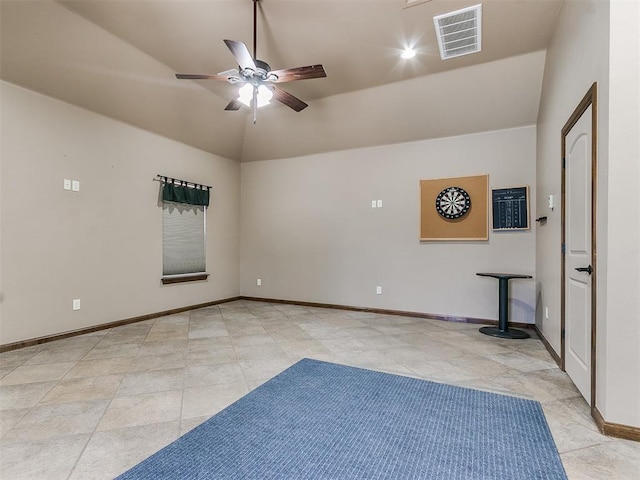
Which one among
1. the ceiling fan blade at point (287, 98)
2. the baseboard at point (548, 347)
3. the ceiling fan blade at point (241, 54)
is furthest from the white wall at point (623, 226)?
the ceiling fan blade at point (287, 98)

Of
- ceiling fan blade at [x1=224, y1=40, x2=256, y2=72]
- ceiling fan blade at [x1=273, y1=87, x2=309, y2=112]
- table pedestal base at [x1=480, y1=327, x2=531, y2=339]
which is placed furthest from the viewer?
table pedestal base at [x1=480, y1=327, x2=531, y2=339]

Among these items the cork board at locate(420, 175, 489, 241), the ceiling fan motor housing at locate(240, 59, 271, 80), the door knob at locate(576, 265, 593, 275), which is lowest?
the door knob at locate(576, 265, 593, 275)

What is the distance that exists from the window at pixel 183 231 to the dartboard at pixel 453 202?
13.9 ft

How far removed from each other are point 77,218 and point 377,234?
449 centimetres

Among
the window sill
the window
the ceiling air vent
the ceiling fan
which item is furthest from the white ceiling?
the window sill

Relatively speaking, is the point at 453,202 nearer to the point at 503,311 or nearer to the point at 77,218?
the point at 503,311

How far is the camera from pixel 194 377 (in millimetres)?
2941

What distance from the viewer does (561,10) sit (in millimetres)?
3229

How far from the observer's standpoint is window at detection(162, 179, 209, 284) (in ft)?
18.0

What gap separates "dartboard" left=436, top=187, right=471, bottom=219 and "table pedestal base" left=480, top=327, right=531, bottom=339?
1760 millimetres

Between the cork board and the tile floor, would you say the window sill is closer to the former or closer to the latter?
the tile floor

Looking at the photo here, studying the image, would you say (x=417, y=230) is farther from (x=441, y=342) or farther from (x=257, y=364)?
(x=257, y=364)

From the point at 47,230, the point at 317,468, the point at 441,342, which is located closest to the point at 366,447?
the point at 317,468

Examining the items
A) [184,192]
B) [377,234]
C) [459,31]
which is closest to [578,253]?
[459,31]
